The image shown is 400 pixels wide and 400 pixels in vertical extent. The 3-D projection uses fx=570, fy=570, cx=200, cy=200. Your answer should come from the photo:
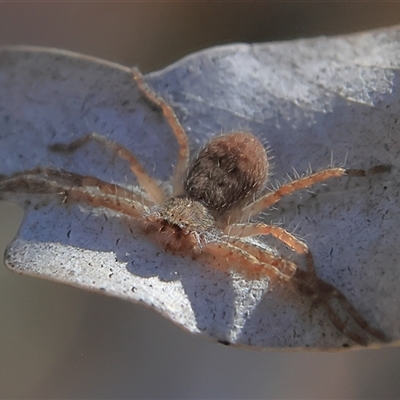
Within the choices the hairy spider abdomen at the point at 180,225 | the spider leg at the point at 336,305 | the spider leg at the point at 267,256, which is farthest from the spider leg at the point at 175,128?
the spider leg at the point at 336,305

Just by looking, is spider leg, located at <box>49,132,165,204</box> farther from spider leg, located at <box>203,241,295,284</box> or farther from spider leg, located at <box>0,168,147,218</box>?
spider leg, located at <box>203,241,295,284</box>

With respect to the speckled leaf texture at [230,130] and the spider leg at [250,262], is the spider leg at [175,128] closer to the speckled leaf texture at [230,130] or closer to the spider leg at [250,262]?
the speckled leaf texture at [230,130]

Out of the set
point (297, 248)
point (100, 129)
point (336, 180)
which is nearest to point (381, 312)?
point (297, 248)

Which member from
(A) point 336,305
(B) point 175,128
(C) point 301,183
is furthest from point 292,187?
(A) point 336,305

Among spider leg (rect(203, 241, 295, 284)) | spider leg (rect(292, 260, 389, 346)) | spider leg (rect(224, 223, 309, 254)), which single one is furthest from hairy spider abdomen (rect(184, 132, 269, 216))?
spider leg (rect(292, 260, 389, 346))

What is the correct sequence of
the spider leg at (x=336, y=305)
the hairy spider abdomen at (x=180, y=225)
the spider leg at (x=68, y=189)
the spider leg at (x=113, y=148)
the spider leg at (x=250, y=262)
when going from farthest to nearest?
the spider leg at (x=113, y=148) < the spider leg at (x=68, y=189) < the hairy spider abdomen at (x=180, y=225) < the spider leg at (x=250, y=262) < the spider leg at (x=336, y=305)

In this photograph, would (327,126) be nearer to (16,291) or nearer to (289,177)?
(289,177)
